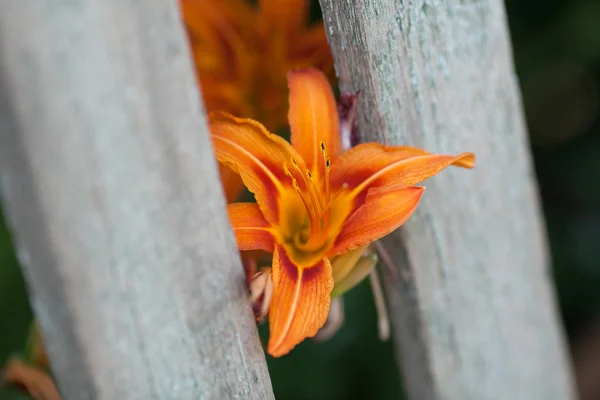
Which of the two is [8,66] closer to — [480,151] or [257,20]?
[480,151]

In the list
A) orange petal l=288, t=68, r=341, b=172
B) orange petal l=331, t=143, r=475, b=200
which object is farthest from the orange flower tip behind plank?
orange petal l=288, t=68, r=341, b=172

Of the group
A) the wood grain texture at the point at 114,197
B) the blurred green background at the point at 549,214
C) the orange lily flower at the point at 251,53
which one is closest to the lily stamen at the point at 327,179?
the wood grain texture at the point at 114,197

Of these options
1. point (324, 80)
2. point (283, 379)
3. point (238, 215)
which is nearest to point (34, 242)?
point (238, 215)

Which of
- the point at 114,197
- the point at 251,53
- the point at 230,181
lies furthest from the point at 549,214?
the point at 114,197

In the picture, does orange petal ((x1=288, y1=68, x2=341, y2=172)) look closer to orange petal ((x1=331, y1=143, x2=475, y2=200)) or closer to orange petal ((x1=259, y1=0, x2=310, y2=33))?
orange petal ((x1=331, y1=143, x2=475, y2=200))

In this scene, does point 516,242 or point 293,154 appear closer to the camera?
point 293,154

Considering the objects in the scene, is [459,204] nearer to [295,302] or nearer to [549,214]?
[295,302]

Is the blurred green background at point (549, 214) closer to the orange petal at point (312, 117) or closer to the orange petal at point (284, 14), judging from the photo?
the orange petal at point (284, 14)
